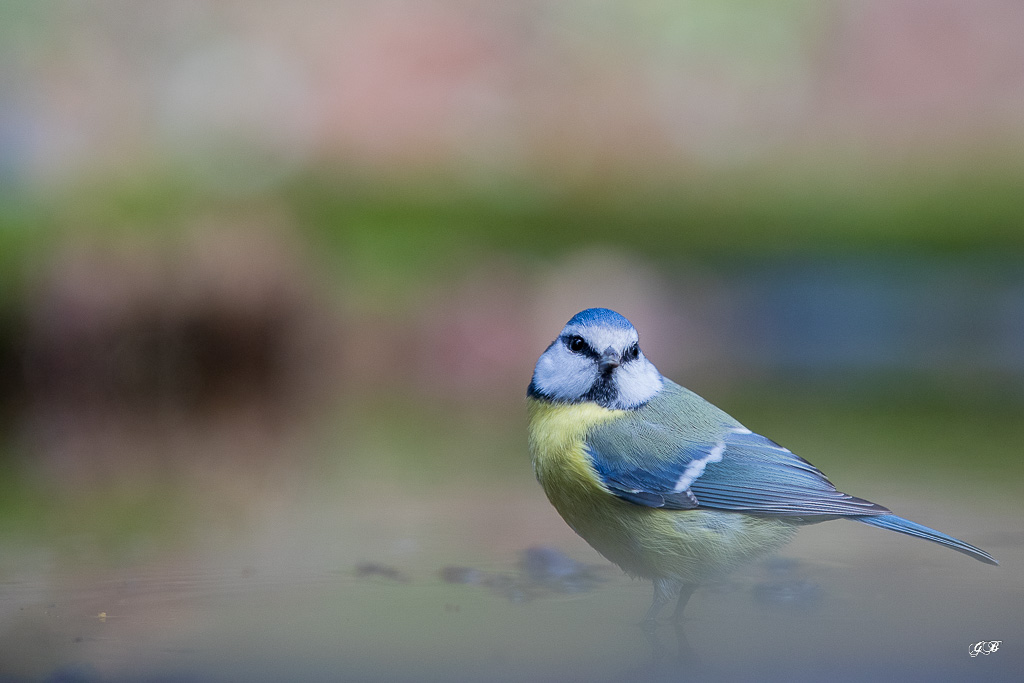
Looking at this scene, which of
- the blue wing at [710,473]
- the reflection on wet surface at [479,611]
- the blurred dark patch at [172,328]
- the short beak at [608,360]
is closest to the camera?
the reflection on wet surface at [479,611]

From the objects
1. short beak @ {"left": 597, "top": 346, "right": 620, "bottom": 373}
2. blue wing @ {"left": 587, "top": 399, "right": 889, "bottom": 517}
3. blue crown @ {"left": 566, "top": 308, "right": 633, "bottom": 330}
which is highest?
blue crown @ {"left": 566, "top": 308, "right": 633, "bottom": 330}

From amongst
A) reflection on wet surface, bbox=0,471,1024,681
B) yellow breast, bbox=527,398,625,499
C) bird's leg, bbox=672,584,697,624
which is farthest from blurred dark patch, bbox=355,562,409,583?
bird's leg, bbox=672,584,697,624

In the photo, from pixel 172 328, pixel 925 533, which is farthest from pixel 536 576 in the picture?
pixel 172 328

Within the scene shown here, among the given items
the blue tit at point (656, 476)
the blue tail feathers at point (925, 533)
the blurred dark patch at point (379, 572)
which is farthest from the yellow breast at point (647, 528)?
the blurred dark patch at point (379, 572)

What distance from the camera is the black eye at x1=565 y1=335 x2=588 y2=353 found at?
1.36 metres

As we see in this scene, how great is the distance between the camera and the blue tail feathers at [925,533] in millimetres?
1115

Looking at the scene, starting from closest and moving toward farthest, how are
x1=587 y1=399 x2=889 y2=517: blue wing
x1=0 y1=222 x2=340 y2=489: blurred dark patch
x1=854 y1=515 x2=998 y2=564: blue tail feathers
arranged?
1. x1=854 y1=515 x2=998 y2=564: blue tail feathers
2. x1=587 y1=399 x2=889 y2=517: blue wing
3. x1=0 y1=222 x2=340 y2=489: blurred dark patch

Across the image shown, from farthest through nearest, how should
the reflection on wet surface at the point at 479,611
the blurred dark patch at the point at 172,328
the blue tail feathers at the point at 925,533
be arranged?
the blurred dark patch at the point at 172,328 < the blue tail feathers at the point at 925,533 < the reflection on wet surface at the point at 479,611

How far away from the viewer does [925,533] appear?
1.16 metres

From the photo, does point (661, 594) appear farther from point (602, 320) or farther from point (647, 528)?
point (602, 320)

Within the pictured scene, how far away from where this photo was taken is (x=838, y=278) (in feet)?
15.8

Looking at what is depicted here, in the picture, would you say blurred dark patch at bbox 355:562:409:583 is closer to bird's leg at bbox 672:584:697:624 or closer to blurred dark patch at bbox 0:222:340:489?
bird's leg at bbox 672:584:697:624

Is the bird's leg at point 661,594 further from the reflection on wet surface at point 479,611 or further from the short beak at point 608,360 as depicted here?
the short beak at point 608,360

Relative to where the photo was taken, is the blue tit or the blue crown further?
the blue crown
